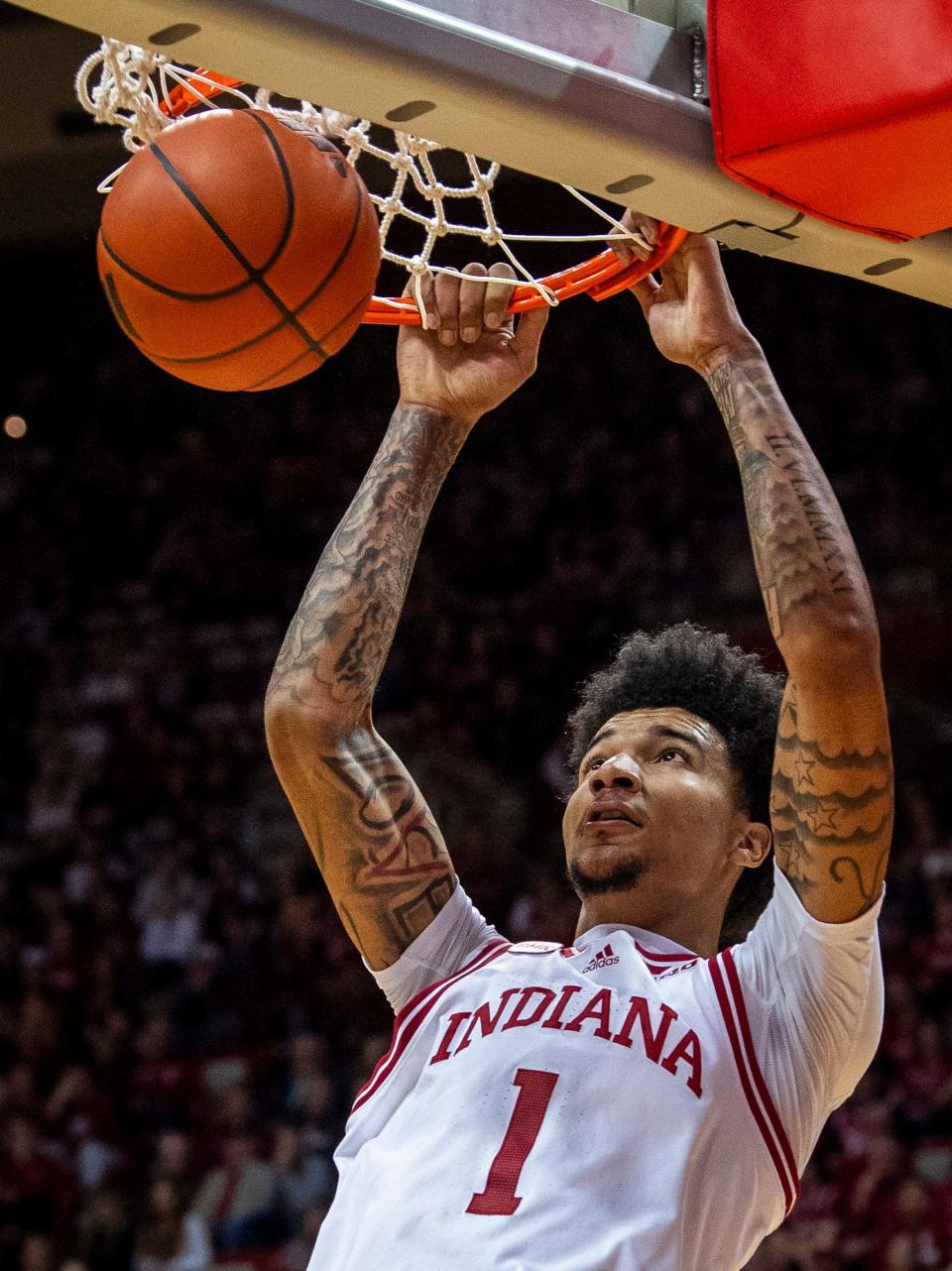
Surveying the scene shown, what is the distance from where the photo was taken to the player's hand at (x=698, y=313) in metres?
2.69

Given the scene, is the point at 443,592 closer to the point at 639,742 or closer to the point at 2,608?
the point at 2,608

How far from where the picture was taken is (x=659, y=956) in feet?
8.62

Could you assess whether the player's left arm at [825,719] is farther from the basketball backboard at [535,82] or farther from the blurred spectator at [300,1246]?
the blurred spectator at [300,1246]

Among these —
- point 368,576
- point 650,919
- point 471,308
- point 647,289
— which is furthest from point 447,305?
point 650,919

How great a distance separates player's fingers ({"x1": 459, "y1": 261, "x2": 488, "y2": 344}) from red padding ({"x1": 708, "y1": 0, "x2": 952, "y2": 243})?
856 millimetres

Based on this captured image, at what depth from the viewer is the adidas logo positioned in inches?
102

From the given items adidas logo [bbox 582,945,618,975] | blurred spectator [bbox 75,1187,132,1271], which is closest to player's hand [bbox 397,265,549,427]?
adidas logo [bbox 582,945,618,975]

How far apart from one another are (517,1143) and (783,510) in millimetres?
1008

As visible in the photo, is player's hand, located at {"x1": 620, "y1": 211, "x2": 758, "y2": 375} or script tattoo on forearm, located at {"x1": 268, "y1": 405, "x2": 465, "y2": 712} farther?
script tattoo on forearm, located at {"x1": 268, "y1": 405, "x2": 465, "y2": 712}

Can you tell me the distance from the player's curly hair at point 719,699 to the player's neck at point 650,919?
0.82 ft

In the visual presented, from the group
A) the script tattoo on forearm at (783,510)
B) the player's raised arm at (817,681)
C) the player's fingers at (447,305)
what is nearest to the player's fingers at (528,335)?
the player's fingers at (447,305)

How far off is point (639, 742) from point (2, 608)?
24.6 feet

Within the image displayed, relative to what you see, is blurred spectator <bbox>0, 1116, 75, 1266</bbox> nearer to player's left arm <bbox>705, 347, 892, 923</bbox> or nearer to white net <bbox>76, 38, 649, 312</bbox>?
white net <bbox>76, 38, 649, 312</bbox>

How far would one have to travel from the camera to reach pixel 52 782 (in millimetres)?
8664
